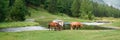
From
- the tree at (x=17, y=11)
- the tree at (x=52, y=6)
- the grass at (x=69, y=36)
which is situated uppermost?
the grass at (x=69, y=36)

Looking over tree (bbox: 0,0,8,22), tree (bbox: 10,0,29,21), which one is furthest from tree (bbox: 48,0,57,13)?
tree (bbox: 0,0,8,22)

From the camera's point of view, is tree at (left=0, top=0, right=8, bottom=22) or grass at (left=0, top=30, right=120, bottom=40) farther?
tree at (left=0, top=0, right=8, bottom=22)

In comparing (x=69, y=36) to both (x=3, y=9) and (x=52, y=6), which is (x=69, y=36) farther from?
(x=52, y=6)

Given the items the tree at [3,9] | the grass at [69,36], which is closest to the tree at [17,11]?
the tree at [3,9]

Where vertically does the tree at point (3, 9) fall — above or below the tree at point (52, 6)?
above

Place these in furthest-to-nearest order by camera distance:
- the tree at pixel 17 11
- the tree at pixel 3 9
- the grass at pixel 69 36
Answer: the tree at pixel 17 11
the tree at pixel 3 9
the grass at pixel 69 36

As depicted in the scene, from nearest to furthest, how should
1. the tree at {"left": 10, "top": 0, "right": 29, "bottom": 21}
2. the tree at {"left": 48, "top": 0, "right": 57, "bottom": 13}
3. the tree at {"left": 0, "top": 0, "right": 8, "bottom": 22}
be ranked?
the tree at {"left": 0, "top": 0, "right": 8, "bottom": 22}, the tree at {"left": 10, "top": 0, "right": 29, "bottom": 21}, the tree at {"left": 48, "top": 0, "right": 57, "bottom": 13}

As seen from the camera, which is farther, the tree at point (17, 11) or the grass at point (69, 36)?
the tree at point (17, 11)

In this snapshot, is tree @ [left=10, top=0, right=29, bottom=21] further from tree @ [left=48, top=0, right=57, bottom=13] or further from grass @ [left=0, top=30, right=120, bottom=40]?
tree @ [left=48, top=0, right=57, bottom=13]

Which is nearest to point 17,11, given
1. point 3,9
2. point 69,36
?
point 3,9

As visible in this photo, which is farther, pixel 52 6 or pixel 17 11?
pixel 52 6

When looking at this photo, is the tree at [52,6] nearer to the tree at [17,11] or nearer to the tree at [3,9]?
the tree at [17,11]

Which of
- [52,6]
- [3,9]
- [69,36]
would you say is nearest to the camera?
[69,36]

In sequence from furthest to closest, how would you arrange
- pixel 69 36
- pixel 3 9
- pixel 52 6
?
pixel 52 6
pixel 3 9
pixel 69 36
